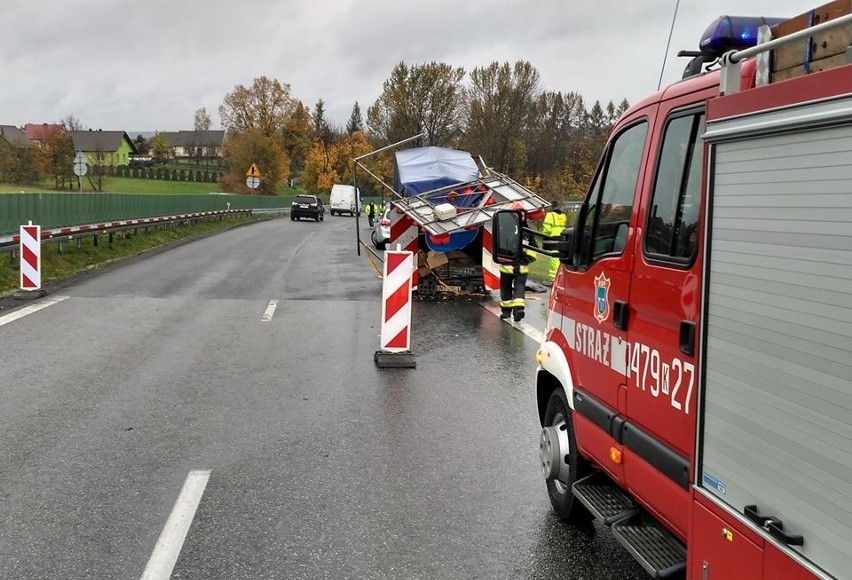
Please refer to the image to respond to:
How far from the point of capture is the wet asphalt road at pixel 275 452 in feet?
13.2

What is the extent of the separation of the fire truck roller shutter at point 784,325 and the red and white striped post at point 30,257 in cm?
1256

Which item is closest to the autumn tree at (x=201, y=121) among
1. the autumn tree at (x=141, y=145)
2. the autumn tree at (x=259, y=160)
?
the autumn tree at (x=141, y=145)

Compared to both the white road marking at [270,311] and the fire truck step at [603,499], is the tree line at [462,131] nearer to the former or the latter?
the white road marking at [270,311]

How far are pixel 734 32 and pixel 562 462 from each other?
8.05ft

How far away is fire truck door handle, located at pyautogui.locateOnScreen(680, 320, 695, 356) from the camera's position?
287 cm

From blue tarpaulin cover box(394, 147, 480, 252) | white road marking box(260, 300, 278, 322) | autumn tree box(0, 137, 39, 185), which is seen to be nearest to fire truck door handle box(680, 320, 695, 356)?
white road marking box(260, 300, 278, 322)

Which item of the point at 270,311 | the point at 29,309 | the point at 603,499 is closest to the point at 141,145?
the point at 29,309

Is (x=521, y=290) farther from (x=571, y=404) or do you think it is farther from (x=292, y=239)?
(x=292, y=239)

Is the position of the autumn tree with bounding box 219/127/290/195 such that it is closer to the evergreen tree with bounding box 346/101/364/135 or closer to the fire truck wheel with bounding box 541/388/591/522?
the evergreen tree with bounding box 346/101/364/135

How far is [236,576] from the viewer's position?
3.78 metres

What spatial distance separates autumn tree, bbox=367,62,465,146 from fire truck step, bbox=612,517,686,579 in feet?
205

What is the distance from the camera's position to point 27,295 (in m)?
12.7

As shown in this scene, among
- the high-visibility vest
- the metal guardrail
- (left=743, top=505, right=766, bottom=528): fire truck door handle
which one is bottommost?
(left=743, top=505, right=766, bottom=528): fire truck door handle

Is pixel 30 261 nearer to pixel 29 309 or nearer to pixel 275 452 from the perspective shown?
pixel 29 309
